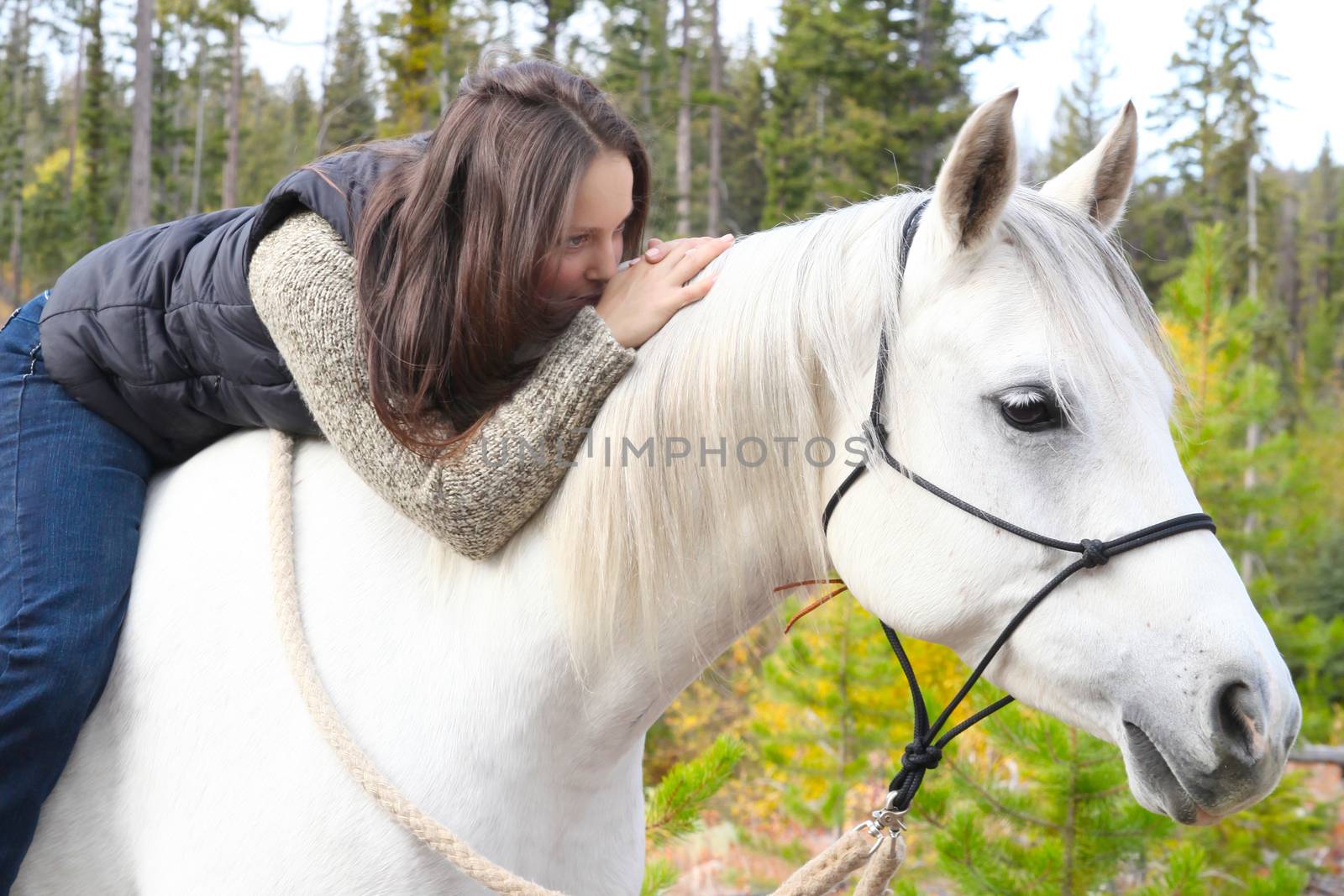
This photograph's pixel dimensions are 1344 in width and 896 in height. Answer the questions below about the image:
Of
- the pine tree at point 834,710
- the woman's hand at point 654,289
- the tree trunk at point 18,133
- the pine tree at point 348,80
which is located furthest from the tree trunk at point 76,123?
the woman's hand at point 654,289

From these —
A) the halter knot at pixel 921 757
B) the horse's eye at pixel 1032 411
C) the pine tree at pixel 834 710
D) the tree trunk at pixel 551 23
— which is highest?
the tree trunk at pixel 551 23

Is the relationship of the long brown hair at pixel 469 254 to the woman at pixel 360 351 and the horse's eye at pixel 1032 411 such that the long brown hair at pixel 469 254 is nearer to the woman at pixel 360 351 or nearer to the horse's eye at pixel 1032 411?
the woman at pixel 360 351

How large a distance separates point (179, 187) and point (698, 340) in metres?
39.3

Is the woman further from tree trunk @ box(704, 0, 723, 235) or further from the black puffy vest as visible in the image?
tree trunk @ box(704, 0, 723, 235)

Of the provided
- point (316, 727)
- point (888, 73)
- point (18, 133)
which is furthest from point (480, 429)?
point (18, 133)

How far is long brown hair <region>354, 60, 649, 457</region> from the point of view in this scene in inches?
57.2

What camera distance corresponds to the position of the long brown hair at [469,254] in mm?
1453

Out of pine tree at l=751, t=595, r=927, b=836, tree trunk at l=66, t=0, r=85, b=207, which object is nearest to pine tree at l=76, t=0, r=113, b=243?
tree trunk at l=66, t=0, r=85, b=207

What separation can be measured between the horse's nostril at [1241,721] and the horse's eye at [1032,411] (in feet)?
1.30

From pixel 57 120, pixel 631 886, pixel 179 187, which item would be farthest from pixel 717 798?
pixel 57 120

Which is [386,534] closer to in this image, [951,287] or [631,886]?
[631,886]

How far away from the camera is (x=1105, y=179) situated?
1573 millimetres

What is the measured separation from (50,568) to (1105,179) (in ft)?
6.15

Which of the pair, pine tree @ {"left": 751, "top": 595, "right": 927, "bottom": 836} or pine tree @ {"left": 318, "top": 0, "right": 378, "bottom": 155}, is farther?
pine tree @ {"left": 318, "top": 0, "right": 378, "bottom": 155}
